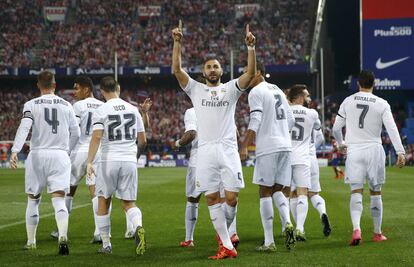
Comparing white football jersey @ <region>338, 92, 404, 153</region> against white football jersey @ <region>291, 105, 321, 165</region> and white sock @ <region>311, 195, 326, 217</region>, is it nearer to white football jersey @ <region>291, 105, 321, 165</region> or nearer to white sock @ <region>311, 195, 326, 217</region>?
white football jersey @ <region>291, 105, 321, 165</region>

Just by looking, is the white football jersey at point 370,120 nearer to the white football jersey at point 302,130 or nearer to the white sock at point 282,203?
the white football jersey at point 302,130

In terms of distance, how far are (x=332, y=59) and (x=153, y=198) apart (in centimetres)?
4105

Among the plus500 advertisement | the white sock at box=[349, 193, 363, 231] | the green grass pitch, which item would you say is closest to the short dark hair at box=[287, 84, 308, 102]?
the white sock at box=[349, 193, 363, 231]

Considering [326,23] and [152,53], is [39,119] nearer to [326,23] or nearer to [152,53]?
[152,53]

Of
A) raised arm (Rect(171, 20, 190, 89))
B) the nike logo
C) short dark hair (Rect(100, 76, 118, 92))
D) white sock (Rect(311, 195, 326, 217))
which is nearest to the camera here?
raised arm (Rect(171, 20, 190, 89))

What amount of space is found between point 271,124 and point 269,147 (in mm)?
323

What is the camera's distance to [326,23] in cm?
5888

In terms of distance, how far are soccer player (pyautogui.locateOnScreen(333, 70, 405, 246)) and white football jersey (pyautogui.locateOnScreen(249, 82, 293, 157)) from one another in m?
1.22

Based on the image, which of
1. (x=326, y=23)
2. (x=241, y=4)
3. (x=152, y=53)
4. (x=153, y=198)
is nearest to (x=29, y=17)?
(x=152, y=53)

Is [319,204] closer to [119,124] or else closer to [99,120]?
[119,124]

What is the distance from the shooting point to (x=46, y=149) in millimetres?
9992

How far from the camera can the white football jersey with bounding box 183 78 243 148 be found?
930 cm

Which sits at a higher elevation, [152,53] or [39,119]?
[152,53]

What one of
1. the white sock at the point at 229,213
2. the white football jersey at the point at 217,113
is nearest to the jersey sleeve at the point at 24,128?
the white football jersey at the point at 217,113
